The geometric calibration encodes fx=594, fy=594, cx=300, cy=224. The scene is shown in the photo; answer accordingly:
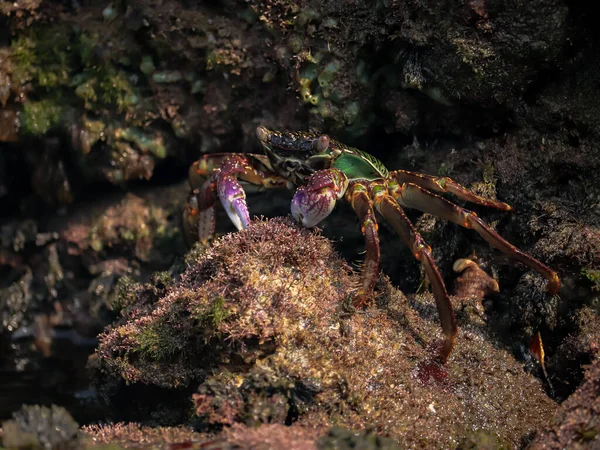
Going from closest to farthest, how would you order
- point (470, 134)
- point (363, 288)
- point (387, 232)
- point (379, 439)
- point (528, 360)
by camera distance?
point (379, 439) < point (363, 288) < point (528, 360) < point (470, 134) < point (387, 232)

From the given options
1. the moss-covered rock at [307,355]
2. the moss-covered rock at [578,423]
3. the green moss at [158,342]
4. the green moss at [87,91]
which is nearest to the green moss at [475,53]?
the moss-covered rock at [307,355]

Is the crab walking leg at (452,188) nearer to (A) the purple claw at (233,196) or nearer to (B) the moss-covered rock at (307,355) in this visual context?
(B) the moss-covered rock at (307,355)

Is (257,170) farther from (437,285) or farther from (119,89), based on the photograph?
(437,285)

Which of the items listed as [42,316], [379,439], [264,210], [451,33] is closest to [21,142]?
[42,316]

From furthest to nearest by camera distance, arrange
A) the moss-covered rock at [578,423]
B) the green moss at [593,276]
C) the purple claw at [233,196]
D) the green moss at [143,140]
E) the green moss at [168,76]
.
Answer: the green moss at [143,140]
the green moss at [168,76]
the purple claw at [233,196]
the green moss at [593,276]
the moss-covered rock at [578,423]

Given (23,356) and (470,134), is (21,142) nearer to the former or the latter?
(23,356)

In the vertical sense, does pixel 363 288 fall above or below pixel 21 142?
below

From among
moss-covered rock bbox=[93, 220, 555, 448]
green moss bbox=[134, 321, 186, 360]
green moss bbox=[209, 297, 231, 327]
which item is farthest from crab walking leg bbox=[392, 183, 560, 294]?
green moss bbox=[134, 321, 186, 360]
